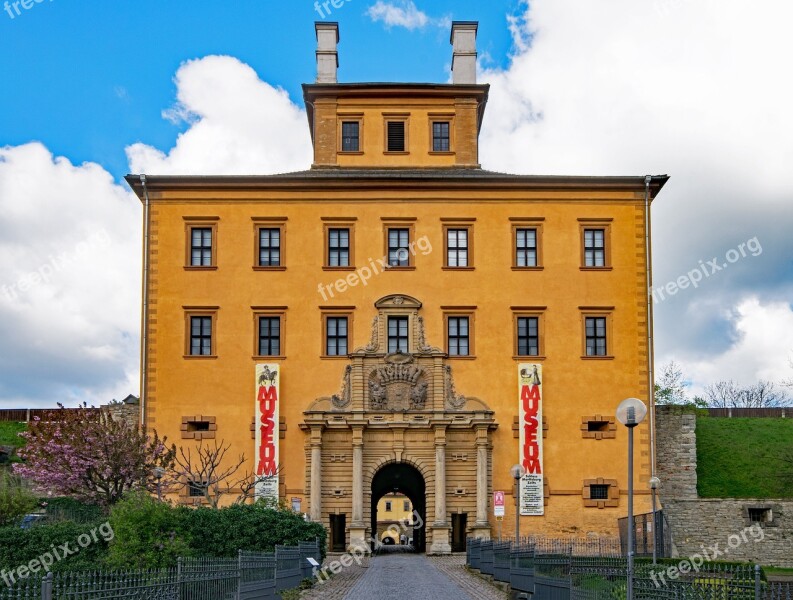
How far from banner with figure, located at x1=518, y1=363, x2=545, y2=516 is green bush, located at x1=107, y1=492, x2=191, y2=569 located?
22.5m

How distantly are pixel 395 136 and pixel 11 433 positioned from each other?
79.3 ft

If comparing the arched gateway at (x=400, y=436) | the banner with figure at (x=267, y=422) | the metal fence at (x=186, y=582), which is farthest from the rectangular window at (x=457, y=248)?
the metal fence at (x=186, y=582)

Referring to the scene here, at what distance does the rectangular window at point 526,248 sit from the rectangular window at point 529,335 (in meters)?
2.29

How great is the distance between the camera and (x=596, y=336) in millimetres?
43469

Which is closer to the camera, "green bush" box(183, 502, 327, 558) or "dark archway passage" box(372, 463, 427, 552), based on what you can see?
"green bush" box(183, 502, 327, 558)

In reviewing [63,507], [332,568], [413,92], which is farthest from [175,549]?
[413,92]

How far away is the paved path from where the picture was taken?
79.5 feet

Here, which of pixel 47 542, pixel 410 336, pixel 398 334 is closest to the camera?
pixel 47 542

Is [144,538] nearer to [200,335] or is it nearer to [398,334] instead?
[200,335]

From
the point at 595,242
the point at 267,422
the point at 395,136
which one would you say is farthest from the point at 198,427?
the point at 595,242

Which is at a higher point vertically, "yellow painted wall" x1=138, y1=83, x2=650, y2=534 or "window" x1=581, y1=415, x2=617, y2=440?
"yellow painted wall" x1=138, y1=83, x2=650, y2=534

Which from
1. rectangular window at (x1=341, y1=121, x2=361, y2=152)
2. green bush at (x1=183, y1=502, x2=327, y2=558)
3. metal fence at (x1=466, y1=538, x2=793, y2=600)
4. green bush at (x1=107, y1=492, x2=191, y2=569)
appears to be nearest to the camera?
metal fence at (x1=466, y1=538, x2=793, y2=600)
